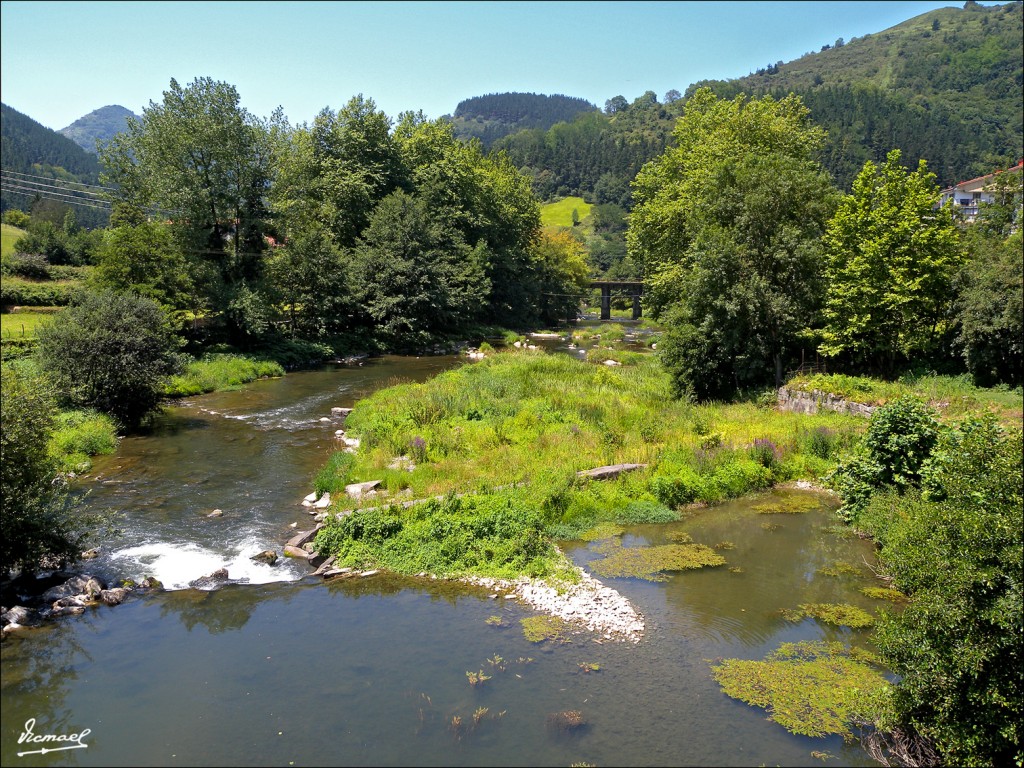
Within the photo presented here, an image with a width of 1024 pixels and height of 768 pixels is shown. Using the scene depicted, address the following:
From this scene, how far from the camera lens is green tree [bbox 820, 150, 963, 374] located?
1100 inches

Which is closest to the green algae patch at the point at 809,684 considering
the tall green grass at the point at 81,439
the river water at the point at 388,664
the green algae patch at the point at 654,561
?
the river water at the point at 388,664

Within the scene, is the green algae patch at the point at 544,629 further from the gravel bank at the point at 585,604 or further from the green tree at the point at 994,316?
the green tree at the point at 994,316

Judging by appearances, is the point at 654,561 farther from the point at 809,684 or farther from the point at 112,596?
the point at 112,596

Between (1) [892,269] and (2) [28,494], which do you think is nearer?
(2) [28,494]

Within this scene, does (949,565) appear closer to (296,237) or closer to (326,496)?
(326,496)

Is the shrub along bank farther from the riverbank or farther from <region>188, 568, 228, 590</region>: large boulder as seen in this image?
<region>188, 568, 228, 590</region>: large boulder

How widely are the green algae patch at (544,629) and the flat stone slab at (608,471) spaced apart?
22.2ft

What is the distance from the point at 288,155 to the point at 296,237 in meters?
5.93

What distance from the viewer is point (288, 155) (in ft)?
160

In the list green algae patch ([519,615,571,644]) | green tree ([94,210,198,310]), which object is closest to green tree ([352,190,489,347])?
green tree ([94,210,198,310])

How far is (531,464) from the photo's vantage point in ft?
65.5

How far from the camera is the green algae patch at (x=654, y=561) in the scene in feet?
48.7

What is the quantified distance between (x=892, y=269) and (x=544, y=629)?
24.2 m

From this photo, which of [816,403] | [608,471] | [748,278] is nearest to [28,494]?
[608,471]
